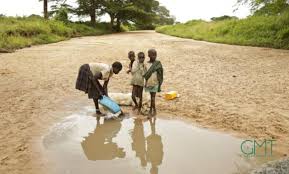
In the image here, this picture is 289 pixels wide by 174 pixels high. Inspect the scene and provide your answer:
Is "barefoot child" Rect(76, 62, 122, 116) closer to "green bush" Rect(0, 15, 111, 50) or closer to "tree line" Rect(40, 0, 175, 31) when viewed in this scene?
"green bush" Rect(0, 15, 111, 50)

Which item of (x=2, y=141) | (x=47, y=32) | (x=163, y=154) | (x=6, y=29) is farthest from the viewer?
(x=47, y=32)

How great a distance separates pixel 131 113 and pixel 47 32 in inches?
658

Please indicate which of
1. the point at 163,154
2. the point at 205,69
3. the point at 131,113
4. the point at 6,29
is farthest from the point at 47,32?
the point at 163,154

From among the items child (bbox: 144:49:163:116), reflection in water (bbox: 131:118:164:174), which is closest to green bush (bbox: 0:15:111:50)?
child (bbox: 144:49:163:116)

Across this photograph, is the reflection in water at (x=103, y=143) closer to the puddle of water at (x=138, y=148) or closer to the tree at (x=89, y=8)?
the puddle of water at (x=138, y=148)

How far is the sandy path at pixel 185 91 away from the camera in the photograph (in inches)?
231

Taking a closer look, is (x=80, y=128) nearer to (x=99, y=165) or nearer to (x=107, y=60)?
(x=99, y=165)

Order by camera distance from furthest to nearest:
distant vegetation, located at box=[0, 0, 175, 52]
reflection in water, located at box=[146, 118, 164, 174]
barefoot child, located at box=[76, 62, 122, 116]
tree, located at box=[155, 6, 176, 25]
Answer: tree, located at box=[155, 6, 176, 25]
distant vegetation, located at box=[0, 0, 175, 52]
barefoot child, located at box=[76, 62, 122, 116]
reflection in water, located at box=[146, 118, 164, 174]

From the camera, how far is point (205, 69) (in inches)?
458

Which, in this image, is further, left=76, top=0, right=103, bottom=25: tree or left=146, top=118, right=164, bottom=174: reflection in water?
left=76, top=0, right=103, bottom=25: tree

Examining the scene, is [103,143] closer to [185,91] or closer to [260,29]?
[185,91]

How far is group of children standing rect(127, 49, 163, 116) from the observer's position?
658cm

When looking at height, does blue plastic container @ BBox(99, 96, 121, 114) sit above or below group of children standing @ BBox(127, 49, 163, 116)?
below

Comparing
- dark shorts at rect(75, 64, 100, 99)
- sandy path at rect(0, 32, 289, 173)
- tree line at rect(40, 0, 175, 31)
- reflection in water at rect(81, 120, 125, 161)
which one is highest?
tree line at rect(40, 0, 175, 31)
